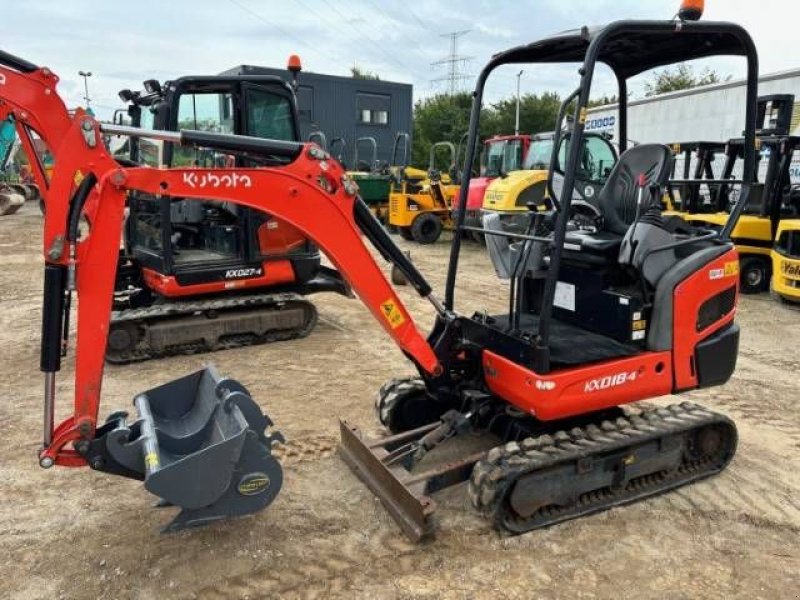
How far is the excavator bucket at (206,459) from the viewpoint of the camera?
9.75 feet

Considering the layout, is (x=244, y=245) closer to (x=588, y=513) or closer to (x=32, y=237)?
(x=588, y=513)

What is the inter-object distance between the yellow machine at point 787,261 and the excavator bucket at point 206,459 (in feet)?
25.4

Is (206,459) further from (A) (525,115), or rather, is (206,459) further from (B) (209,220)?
(A) (525,115)

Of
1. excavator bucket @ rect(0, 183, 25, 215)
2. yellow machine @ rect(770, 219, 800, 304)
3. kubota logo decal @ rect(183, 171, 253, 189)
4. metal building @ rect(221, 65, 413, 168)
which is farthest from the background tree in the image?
kubota logo decal @ rect(183, 171, 253, 189)

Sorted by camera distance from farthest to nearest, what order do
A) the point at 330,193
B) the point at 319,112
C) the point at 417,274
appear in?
the point at 319,112
the point at 417,274
the point at 330,193

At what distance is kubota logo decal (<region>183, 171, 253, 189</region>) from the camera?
123 inches

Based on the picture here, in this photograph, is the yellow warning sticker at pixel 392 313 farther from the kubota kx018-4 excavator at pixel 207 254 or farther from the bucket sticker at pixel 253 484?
the kubota kx018-4 excavator at pixel 207 254

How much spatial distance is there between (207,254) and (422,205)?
866 cm

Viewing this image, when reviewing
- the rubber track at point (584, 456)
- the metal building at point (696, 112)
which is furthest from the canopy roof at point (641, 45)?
the metal building at point (696, 112)

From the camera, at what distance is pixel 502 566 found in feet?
10.4

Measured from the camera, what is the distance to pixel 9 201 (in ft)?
66.6

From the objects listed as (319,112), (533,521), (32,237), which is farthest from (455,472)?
(319,112)

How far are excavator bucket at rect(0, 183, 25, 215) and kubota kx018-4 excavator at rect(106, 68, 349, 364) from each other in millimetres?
15824

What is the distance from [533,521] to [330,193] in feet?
6.63
